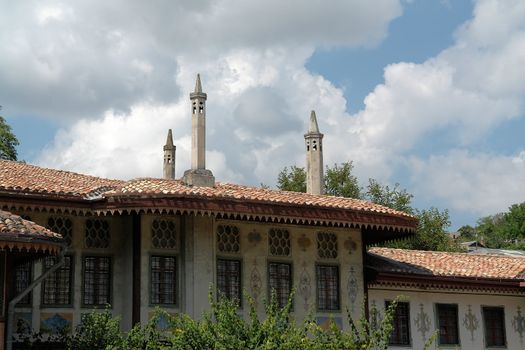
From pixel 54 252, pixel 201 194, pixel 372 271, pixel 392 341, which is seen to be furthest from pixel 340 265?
pixel 54 252

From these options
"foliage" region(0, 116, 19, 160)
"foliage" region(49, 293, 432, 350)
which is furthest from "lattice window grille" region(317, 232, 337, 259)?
"foliage" region(0, 116, 19, 160)

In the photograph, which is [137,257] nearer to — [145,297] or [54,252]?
[145,297]

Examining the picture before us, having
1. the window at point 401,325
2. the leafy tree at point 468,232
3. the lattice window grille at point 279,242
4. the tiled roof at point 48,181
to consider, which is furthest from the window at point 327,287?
the leafy tree at point 468,232

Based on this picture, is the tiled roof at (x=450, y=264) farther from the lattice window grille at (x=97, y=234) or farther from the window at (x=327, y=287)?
the lattice window grille at (x=97, y=234)

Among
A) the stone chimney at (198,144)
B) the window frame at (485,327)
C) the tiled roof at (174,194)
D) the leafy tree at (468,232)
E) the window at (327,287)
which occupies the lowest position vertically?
the window frame at (485,327)

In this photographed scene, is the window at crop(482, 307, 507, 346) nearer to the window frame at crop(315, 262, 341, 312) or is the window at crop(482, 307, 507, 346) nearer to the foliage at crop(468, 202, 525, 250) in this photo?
the window frame at crop(315, 262, 341, 312)

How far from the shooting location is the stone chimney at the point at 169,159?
79.5 feet

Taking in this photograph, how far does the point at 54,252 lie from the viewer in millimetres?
12836

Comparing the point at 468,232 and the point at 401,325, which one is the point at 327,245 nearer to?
the point at 401,325

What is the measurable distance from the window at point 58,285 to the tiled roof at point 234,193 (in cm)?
164

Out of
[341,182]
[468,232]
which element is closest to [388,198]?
[341,182]

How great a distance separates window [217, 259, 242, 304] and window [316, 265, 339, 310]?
1904 mm

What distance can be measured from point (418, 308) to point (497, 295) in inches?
91.5

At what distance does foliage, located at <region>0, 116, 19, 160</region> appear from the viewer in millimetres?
31453
